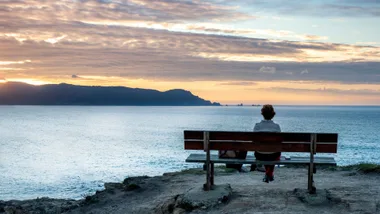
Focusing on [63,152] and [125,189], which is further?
[63,152]

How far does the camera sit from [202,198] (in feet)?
34.6

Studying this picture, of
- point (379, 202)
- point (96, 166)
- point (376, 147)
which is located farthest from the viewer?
point (376, 147)

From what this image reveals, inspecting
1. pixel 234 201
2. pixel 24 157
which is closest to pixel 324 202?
pixel 234 201

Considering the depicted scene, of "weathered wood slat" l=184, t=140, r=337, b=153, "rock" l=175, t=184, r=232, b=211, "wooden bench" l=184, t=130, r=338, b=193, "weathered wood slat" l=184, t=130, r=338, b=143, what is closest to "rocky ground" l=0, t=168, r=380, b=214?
"rock" l=175, t=184, r=232, b=211

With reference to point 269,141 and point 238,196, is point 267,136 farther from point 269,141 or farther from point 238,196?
point 238,196

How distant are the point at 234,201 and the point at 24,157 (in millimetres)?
51726

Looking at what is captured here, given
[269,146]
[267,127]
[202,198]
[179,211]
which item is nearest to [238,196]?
[202,198]

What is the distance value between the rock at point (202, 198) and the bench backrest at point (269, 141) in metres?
1.10

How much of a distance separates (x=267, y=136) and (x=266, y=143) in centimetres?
17

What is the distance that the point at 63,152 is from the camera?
210ft

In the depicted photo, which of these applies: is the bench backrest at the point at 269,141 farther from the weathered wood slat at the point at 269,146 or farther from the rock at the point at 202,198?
the rock at the point at 202,198

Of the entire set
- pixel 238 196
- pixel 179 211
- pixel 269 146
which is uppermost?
pixel 269 146

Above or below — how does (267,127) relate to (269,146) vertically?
above

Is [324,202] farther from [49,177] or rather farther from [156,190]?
[49,177]
